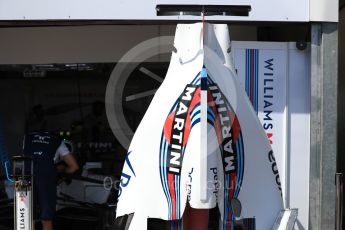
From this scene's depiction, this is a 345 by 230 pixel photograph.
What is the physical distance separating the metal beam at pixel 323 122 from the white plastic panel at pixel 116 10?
30 cm

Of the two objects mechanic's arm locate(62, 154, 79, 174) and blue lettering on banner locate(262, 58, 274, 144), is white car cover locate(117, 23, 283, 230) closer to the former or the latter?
blue lettering on banner locate(262, 58, 274, 144)

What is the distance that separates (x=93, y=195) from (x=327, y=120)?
3.07 meters

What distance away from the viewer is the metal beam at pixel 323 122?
559 centimetres

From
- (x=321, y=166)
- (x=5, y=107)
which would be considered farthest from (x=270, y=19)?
(x=5, y=107)

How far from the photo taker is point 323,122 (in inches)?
222

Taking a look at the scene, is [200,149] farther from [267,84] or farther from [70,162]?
[70,162]

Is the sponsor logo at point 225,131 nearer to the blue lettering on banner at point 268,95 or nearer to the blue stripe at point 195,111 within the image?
the blue stripe at point 195,111

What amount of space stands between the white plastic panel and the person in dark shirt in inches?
51.3

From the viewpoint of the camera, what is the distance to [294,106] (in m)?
5.80

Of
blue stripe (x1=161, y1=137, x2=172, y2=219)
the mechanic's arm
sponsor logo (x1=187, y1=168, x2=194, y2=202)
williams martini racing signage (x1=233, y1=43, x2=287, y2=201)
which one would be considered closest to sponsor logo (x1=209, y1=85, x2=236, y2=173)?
sponsor logo (x1=187, y1=168, x2=194, y2=202)

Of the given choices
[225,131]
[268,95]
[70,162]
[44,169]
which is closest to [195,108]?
[225,131]

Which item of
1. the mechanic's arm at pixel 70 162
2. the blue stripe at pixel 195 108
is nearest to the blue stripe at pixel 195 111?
the blue stripe at pixel 195 108

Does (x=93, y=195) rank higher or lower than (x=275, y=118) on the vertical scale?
lower

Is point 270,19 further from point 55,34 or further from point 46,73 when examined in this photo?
point 46,73
